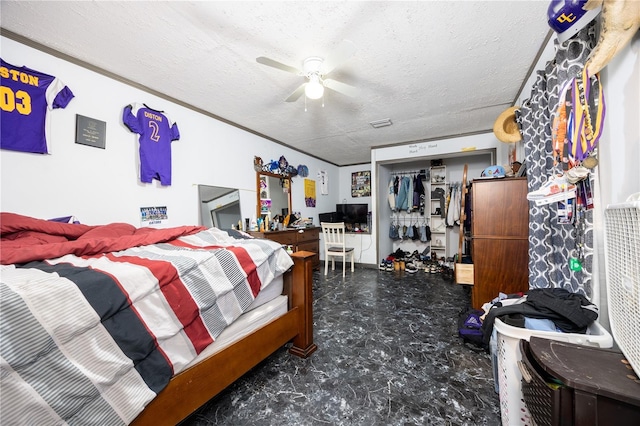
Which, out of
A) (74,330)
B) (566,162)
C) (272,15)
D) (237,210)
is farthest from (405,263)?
(74,330)

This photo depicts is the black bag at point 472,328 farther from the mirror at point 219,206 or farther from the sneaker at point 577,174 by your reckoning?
the mirror at point 219,206

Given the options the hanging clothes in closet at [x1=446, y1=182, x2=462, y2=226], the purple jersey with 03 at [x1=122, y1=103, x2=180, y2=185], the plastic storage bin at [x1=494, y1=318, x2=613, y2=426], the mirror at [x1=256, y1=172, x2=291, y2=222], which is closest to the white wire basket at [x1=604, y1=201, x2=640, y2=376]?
the plastic storage bin at [x1=494, y1=318, x2=613, y2=426]

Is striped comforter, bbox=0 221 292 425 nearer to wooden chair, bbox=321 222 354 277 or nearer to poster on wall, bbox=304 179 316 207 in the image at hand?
wooden chair, bbox=321 222 354 277

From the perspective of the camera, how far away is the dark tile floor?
1280mm

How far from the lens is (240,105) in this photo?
2.77m

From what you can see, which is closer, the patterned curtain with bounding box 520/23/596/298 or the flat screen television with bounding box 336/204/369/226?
the patterned curtain with bounding box 520/23/596/298

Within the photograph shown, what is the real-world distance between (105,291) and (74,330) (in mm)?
138

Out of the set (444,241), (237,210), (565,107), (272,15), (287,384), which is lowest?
(287,384)

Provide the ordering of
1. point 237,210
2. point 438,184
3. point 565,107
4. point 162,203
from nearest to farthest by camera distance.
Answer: point 565,107 → point 162,203 → point 237,210 → point 438,184

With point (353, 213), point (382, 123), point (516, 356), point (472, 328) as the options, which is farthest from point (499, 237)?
point (353, 213)

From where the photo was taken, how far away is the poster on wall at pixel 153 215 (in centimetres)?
235

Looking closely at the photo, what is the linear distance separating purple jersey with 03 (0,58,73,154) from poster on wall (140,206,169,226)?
0.79m

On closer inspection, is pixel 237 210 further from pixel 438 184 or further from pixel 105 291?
pixel 438 184

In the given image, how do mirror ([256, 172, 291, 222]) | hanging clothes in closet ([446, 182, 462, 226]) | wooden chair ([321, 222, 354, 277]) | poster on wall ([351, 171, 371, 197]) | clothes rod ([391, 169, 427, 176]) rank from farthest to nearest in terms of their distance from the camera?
poster on wall ([351, 171, 371, 197]) < clothes rod ([391, 169, 427, 176]) < hanging clothes in closet ([446, 182, 462, 226]) < wooden chair ([321, 222, 354, 277]) < mirror ([256, 172, 291, 222])
